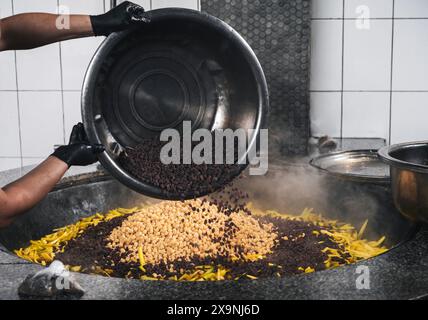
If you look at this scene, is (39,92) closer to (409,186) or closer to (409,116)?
(409,116)

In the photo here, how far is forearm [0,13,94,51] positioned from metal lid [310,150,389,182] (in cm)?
115

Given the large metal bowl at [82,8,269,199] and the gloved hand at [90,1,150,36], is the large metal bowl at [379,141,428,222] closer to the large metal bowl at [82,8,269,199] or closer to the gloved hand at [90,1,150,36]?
the large metal bowl at [82,8,269,199]

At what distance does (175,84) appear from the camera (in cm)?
202

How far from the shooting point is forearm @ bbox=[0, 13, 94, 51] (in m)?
1.74

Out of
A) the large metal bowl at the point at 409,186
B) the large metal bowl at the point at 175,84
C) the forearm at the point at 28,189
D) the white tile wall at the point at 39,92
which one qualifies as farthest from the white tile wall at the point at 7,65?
the large metal bowl at the point at 409,186

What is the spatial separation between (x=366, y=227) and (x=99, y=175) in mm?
1321

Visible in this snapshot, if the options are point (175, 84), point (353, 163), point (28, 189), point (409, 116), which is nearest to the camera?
point (28, 189)

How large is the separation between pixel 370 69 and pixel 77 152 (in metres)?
2.14

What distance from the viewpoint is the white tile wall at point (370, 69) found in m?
3.14

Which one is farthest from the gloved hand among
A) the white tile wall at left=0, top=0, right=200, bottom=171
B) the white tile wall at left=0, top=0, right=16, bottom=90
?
the white tile wall at left=0, top=0, right=16, bottom=90

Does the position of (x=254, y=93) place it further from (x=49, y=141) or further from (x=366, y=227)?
(x=49, y=141)

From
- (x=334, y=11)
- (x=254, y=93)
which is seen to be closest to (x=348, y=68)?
(x=334, y=11)

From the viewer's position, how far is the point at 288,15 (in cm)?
297

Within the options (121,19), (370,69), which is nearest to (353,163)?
(370,69)
